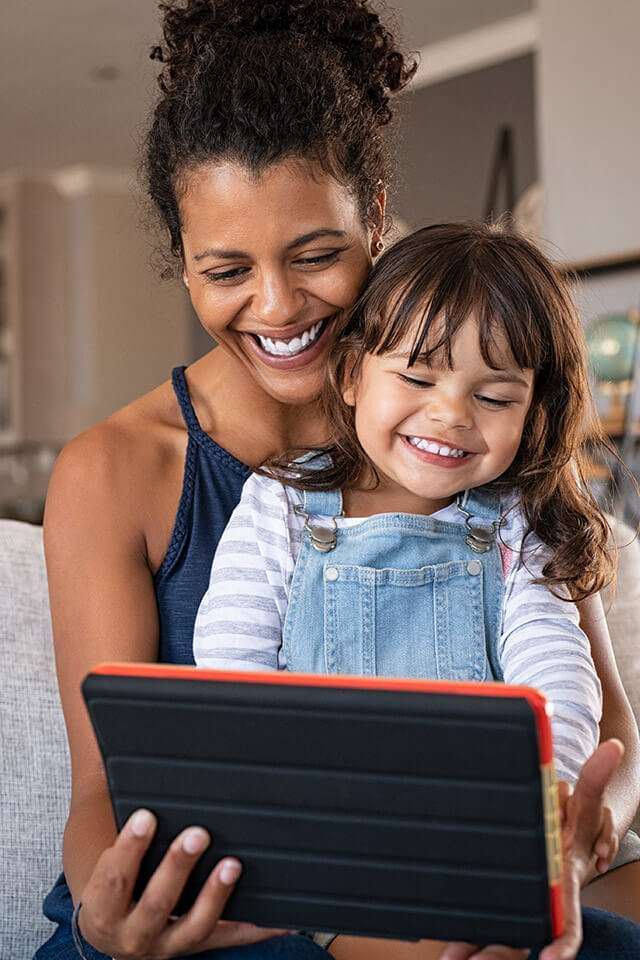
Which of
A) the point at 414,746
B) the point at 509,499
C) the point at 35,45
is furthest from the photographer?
the point at 35,45

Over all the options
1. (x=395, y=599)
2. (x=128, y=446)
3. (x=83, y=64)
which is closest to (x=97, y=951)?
(x=395, y=599)

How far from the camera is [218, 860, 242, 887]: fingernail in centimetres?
91

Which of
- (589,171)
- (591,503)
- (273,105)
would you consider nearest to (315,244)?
(273,105)

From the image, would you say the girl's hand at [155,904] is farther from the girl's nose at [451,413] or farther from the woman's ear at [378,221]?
the woman's ear at [378,221]

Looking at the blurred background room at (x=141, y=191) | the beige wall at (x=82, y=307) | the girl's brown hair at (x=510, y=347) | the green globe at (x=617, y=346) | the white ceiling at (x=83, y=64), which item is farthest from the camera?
the beige wall at (x=82, y=307)

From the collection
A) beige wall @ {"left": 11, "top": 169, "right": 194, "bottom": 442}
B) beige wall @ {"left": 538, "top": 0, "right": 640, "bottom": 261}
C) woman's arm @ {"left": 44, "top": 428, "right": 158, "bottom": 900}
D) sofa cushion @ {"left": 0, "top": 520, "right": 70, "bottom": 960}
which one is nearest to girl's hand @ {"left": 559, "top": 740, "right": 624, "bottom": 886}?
woman's arm @ {"left": 44, "top": 428, "right": 158, "bottom": 900}

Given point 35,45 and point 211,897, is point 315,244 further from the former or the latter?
point 35,45

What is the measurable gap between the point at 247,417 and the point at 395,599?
367mm

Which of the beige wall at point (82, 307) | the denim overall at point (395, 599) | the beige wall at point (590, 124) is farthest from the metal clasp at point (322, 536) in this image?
the beige wall at point (82, 307)

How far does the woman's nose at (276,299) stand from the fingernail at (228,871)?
642mm

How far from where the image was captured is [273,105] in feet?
4.49

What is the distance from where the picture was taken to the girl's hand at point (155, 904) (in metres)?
0.91

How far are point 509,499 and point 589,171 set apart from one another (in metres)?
3.59

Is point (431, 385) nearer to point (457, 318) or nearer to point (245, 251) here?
point (457, 318)
